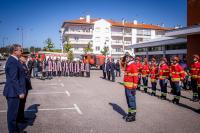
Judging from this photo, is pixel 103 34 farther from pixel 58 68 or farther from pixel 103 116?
pixel 103 116

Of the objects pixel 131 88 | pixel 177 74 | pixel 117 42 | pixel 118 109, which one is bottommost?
pixel 118 109

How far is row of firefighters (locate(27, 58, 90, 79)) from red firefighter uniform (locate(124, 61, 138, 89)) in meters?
16.0

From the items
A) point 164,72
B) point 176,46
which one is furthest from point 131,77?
point 176,46

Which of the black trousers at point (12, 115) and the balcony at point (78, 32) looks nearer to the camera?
the black trousers at point (12, 115)

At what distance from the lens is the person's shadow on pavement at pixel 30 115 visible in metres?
7.17

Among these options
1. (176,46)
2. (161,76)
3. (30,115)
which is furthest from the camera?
(176,46)

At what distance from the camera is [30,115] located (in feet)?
27.6

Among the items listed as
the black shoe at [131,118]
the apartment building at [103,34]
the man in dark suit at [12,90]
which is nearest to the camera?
the man in dark suit at [12,90]

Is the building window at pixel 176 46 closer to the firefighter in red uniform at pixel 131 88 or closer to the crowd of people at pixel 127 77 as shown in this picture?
the crowd of people at pixel 127 77

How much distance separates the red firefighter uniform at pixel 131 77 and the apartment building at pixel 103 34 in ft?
221

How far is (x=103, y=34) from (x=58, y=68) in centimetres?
5853

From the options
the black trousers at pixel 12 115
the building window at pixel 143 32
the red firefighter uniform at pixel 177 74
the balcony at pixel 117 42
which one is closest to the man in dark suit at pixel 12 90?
the black trousers at pixel 12 115

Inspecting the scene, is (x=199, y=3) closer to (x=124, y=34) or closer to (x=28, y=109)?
(x=28, y=109)

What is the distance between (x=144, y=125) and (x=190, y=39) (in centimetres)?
1851
